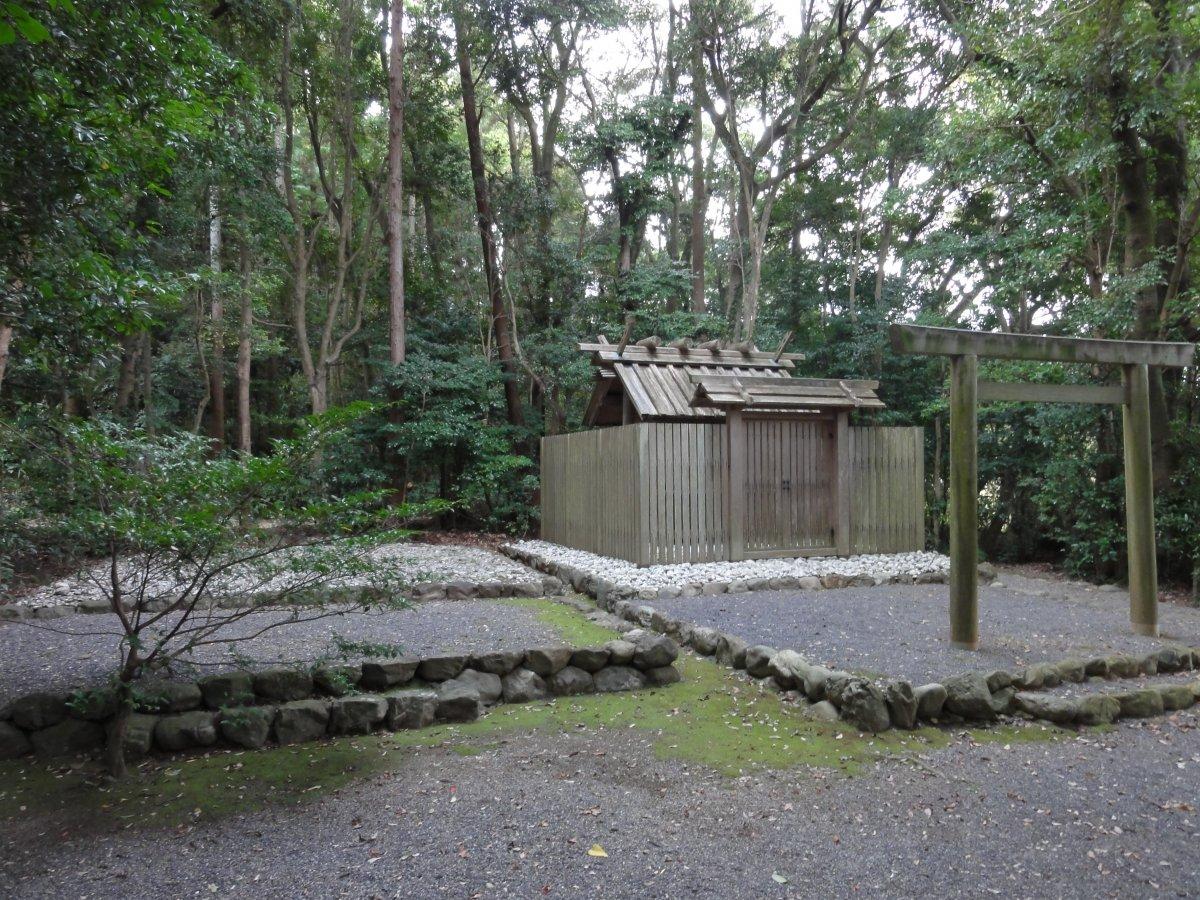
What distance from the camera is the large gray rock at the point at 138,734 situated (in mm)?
3477

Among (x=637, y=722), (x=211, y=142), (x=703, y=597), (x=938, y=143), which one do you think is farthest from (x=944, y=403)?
(x=211, y=142)

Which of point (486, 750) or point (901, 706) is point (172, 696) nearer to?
point (486, 750)

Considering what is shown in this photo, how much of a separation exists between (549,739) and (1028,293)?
11.7 m

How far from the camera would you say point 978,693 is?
13.1 ft

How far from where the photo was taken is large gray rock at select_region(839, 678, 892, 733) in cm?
383

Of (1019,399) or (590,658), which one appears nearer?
(590,658)

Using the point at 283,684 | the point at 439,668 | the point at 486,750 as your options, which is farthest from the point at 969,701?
the point at 283,684

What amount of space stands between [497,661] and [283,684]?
122 cm

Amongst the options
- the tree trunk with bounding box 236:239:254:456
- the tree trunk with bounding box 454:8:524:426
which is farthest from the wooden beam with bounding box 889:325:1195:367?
the tree trunk with bounding box 236:239:254:456

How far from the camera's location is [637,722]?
4062 mm

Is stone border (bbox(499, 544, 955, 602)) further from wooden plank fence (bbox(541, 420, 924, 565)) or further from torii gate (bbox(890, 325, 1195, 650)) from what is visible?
torii gate (bbox(890, 325, 1195, 650))

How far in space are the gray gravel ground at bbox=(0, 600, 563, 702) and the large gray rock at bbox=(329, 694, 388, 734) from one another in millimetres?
419

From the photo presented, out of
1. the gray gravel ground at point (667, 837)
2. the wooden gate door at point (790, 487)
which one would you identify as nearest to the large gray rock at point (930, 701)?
the gray gravel ground at point (667, 837)

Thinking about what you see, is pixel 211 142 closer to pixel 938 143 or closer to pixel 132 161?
pixel 132 161
